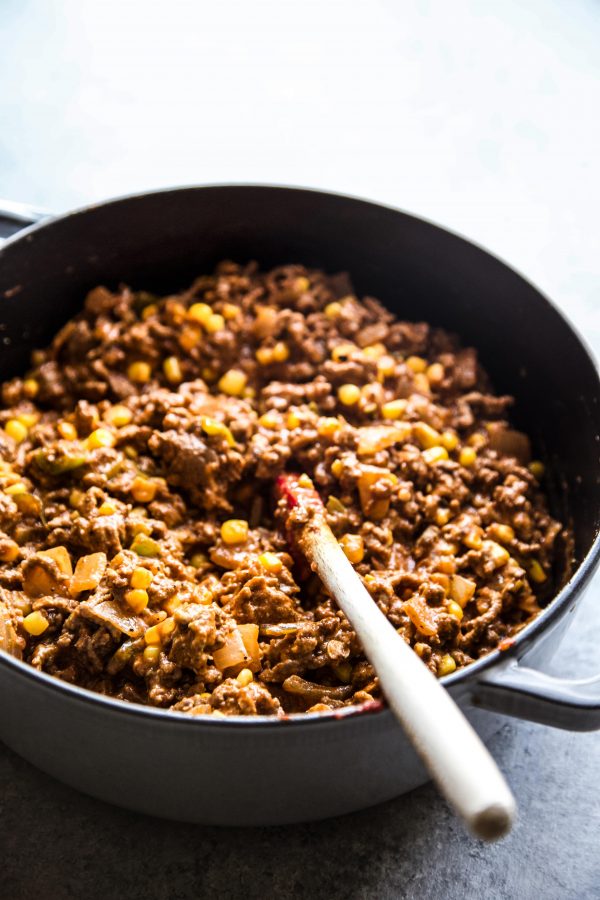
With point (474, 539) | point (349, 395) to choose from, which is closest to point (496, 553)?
point (474, 539)

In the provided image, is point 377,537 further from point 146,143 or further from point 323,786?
point 146,143

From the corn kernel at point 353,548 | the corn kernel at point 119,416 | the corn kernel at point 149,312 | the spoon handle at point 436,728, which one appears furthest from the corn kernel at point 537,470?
the corn kernel at point 149,312

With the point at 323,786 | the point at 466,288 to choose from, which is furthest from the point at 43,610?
the point at 466,288

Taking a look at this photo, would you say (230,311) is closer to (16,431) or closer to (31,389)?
(31,389)

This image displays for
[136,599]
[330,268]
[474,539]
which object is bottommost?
[136,599]

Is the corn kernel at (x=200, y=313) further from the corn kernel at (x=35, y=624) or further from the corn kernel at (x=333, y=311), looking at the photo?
the corn kernel at (x=35, y=624)

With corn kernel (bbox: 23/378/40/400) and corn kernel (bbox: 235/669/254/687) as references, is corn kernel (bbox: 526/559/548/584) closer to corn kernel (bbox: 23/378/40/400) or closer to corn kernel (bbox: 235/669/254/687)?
corn kernel (bbox: 235/669/254/687)
